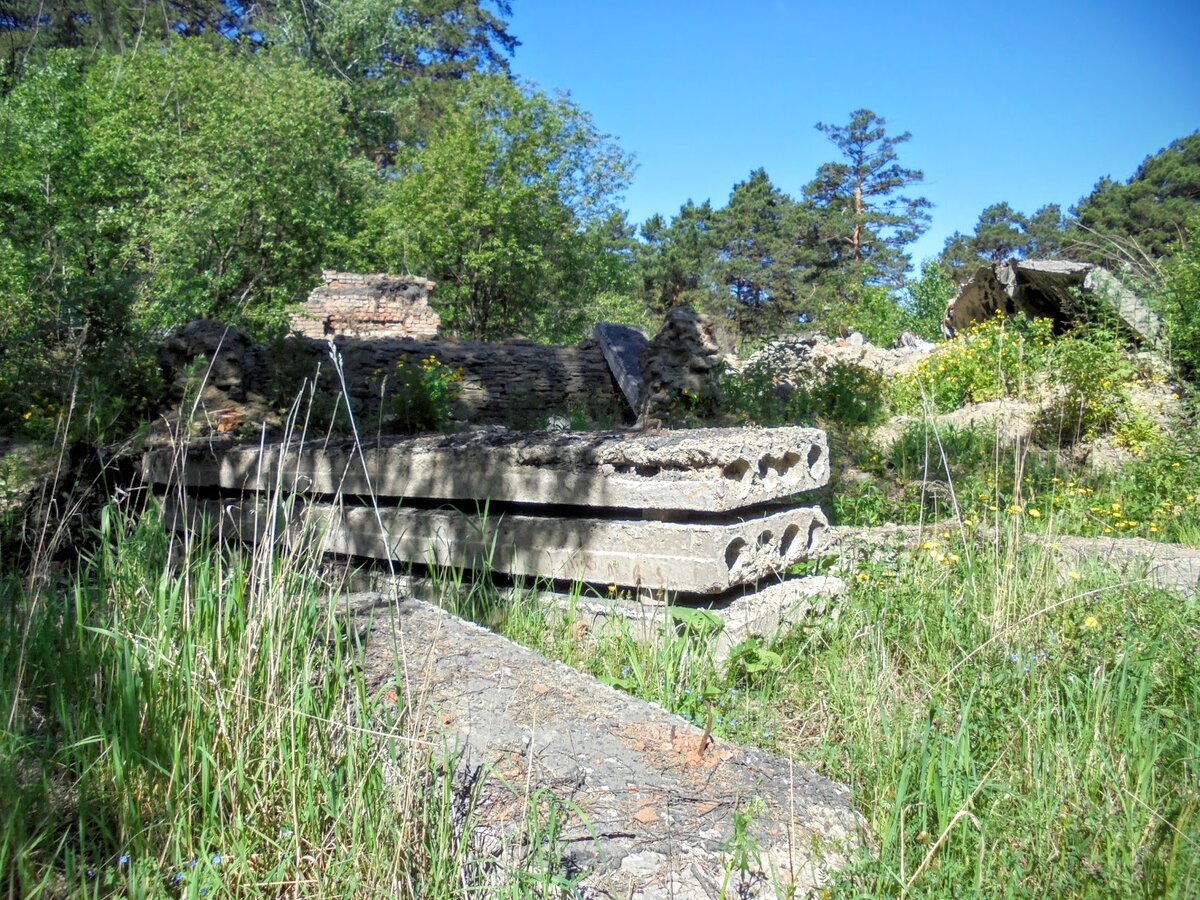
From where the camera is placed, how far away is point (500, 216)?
24688 millimetres

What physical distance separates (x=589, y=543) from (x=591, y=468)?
29cm

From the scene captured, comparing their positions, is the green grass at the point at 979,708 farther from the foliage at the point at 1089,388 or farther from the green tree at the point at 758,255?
the green tree at the point at 758,255

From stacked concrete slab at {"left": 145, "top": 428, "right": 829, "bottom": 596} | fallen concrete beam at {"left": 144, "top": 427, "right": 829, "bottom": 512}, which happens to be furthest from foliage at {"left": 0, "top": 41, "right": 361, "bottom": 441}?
stacked concrete slab at {"left": 145, "top": 428, "right": 829, "bottom": 596}

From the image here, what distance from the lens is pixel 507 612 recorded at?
11.8 feet

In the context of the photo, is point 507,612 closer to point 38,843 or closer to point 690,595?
point 690,595

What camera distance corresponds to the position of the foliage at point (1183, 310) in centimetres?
802

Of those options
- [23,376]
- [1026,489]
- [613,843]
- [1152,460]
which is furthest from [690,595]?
[23,376]

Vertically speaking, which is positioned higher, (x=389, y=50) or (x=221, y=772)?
(x=389, y=50)

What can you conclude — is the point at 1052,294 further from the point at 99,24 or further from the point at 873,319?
the point at 99,24

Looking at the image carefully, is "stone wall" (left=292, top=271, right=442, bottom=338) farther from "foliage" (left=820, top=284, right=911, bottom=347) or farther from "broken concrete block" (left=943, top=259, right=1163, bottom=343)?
"foliage" (left=820, top=284, right=911, bottom=347)

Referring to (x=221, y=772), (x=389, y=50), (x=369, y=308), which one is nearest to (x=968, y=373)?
(x=221, y=772)

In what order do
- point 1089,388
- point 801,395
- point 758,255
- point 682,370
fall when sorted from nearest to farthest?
point 1089,388 → point 682,370 → point 801,395 → point 758,255

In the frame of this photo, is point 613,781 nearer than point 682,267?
Yes

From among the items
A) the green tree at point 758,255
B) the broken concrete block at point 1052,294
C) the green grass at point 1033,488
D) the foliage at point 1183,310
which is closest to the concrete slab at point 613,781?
the green grass at point 1033,488
